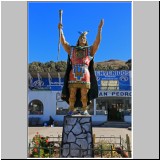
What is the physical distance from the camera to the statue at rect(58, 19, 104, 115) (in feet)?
24.1

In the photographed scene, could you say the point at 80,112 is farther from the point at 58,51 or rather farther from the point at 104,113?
the point at 104,113

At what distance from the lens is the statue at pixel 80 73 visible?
734 centimetres

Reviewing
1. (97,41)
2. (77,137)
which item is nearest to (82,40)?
(97,41)

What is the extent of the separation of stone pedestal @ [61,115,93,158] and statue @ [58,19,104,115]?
0.21 metres

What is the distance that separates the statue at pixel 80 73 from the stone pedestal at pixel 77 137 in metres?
0.21

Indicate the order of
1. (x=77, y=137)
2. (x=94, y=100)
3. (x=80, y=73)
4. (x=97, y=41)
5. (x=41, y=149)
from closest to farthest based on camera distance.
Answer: (x=77, y=137) < (x=80, y=73) < (x=97, y=41) < (x=41, y=149) < (x=94, y=100)

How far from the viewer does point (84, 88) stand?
7.34m

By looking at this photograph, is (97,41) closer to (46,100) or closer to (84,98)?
(84,98)

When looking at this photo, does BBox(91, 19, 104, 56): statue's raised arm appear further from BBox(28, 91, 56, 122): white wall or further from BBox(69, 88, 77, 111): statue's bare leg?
BBox(28, 91, 56, 122): white wall

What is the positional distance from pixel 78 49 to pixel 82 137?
205 centimetres

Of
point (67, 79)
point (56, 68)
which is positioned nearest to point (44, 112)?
point (67, 79)

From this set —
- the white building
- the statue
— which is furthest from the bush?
the white building

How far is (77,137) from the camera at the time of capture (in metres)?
7.20

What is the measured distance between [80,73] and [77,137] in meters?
1.47
